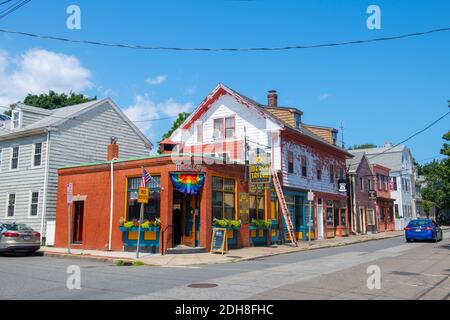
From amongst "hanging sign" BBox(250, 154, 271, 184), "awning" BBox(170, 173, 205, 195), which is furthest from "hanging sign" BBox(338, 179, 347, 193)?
"awning" BBox(170, 173, 205, 195)

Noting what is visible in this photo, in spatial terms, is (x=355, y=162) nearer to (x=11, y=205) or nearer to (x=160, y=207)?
(x=160, y=207)

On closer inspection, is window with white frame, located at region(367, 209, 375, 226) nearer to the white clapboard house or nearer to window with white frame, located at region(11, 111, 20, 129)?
the white clapboard house

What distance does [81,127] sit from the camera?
28.9 metres

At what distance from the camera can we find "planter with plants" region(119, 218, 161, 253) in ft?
63.0

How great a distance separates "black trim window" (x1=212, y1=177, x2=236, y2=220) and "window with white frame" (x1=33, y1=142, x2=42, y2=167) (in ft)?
42.3

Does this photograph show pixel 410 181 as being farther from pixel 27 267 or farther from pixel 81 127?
pixel 27 267

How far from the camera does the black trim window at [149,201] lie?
64.4 ft

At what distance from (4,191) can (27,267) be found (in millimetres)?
16426

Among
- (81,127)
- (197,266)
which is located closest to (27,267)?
(197,266)

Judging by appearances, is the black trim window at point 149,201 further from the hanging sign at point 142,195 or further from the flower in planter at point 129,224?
the hanging sign at point 142,195

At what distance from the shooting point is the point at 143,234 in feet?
64.7

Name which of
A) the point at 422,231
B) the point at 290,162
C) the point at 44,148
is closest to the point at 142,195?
the point at 44,148

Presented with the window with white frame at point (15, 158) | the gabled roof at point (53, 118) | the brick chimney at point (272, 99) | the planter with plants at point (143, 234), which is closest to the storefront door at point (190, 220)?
the planter with plants at point (143, 234)

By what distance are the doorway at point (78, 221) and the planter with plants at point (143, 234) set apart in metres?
3.80
